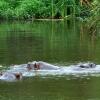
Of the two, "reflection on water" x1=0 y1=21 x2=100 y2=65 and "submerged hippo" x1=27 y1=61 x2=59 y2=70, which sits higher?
"submerged hippo" x1=27 y1=61 x2=59 y2=70

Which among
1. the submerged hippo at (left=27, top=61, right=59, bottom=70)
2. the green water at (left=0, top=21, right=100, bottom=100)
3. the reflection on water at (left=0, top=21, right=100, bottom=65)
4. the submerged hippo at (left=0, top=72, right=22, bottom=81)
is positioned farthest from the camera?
the reflection on water at (left=0, top=21, right=100, bottom=65)

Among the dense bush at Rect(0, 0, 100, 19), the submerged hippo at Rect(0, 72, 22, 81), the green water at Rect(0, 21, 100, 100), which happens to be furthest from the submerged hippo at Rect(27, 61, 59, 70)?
the dense bush at Rect(0, 0, 100, 19)

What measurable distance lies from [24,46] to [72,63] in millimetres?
8950

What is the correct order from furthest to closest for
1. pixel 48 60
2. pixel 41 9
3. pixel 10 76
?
1. pixel 41 9
2. pixel 48 60
3. pixel 10 76

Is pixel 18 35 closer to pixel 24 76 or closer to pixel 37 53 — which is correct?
pixel 37 53

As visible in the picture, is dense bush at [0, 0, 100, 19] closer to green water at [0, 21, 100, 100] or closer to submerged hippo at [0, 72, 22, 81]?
green water at [0, 21, 100, 100]

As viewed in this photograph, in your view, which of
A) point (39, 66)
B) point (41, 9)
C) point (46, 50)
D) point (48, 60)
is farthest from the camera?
point (41, 9)

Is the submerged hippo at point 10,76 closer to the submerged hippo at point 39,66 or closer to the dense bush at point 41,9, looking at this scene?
the submerged hippo at point 39,66

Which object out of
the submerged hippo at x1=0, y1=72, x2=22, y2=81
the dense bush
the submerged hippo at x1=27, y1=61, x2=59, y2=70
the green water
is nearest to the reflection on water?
the green water

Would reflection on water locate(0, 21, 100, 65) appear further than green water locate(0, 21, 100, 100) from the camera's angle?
Yes

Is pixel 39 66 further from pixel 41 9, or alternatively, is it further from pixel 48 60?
pixel 41 9

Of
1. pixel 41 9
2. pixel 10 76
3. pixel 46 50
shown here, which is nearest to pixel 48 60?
pixel 46 50

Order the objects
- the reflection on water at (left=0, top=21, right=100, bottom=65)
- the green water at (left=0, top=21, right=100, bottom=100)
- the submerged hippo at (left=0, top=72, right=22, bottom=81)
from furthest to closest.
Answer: the reflection on water at (left=0, top=21, right=100, bottom=65) → the submerged hippo at (left=0, top=72, right=22, bottom=81) → the green water at (left=0, top=21, right=100, bottom=100)

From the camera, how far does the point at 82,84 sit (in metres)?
16.5
